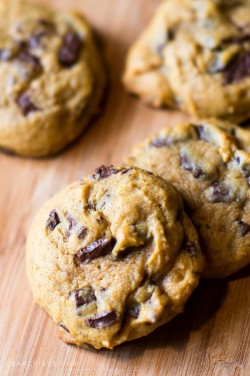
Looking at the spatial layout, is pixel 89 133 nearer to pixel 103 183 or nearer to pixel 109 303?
pixel 103 183

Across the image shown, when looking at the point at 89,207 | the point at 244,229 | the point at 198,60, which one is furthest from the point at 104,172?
the point at 198,60

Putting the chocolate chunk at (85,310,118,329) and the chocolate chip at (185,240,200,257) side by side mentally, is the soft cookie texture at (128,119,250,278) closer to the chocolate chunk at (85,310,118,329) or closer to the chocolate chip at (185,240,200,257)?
the chocolate chip at (185,240,200,257)

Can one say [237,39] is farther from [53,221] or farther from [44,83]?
[53,221]

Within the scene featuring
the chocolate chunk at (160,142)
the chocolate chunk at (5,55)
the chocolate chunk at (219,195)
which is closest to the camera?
the chocolate chunk at (219,195)

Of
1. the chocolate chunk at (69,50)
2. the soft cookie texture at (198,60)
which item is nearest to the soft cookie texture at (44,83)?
the chocolate chunk at (69,50)

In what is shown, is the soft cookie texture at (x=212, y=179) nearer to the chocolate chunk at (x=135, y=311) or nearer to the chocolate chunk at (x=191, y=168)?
the chocolate chunk at (x=191, y=168)

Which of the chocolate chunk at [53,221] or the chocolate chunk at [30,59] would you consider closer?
the chocolate chunk at [53,221]
